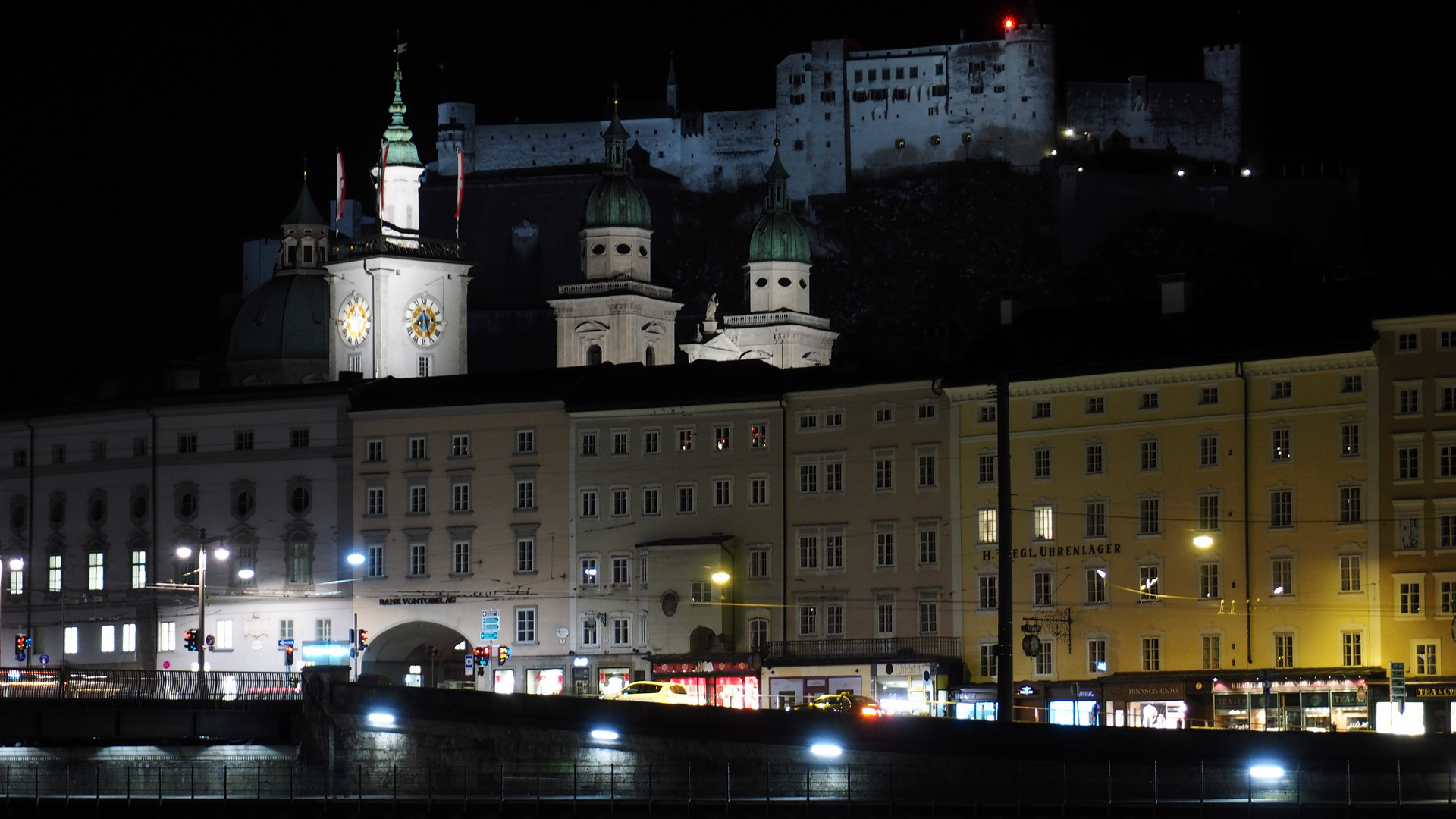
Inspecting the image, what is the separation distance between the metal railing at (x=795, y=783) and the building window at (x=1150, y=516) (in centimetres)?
2128

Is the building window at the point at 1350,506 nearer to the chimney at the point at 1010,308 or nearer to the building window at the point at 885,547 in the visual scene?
the building window at the point at 885,547

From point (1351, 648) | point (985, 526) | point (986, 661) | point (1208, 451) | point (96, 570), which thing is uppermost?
point (1208, 451)

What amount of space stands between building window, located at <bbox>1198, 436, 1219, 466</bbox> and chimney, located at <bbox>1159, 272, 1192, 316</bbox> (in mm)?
5824

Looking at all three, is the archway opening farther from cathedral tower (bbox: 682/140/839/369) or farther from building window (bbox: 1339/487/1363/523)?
cathedral tower (bbox: 682/140/839/369)

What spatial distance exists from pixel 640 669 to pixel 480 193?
3931 inches

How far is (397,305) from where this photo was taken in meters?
128

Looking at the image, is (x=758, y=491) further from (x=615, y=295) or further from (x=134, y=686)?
(x=615, y=295)

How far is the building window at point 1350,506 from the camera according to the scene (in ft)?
263

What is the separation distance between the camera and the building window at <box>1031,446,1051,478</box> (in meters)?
87.1

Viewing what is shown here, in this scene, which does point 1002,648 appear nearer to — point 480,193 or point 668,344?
point 668,344

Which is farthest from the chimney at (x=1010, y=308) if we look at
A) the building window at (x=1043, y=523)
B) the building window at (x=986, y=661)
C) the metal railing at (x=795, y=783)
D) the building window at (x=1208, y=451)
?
the metal railing at (x=795, y=783)

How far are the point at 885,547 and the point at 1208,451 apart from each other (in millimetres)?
11384

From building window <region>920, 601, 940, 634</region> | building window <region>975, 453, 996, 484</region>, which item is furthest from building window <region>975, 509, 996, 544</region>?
building window <region>920, 601, 940, 634</region>

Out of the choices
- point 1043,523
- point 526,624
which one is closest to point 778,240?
point 526,624
